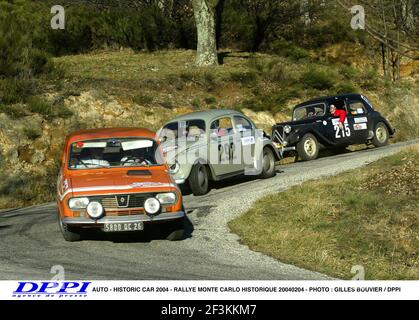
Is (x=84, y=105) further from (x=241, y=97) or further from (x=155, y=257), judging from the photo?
(x=155, y=257)

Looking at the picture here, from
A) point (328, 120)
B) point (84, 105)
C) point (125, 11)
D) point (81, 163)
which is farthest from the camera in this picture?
point (125, 11)

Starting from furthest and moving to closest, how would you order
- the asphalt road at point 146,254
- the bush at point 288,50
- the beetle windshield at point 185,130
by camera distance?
1. the bush at point 288,50
2. the beetle windshield at point 185,130
3. the asphalt road at point 146,254

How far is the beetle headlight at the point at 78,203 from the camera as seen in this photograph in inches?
380

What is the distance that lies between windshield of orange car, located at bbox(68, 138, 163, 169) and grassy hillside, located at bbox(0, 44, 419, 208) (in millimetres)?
→ 6565

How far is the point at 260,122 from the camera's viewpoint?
24.2 meters

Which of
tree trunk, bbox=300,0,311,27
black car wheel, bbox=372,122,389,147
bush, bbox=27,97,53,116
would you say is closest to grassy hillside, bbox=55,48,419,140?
bush, bbox=27,97,53,116

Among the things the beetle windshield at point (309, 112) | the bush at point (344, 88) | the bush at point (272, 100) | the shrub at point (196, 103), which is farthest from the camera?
the bush at point (344, 88)

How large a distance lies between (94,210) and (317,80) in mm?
19211

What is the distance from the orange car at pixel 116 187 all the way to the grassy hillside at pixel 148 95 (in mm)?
6645

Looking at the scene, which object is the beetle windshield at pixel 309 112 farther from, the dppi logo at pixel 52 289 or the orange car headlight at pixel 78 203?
the dppi logo at pixel 52 289

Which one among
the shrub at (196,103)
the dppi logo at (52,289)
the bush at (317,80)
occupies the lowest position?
the dppi logo at (52,289)

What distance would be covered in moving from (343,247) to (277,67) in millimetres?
18933

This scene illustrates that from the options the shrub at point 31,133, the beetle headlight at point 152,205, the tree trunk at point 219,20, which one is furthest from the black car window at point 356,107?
the tree trunk at point 219,20

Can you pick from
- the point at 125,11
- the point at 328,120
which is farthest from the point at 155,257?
the point at 125,11
